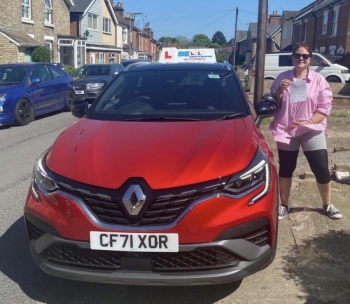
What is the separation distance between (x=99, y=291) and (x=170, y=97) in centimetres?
196

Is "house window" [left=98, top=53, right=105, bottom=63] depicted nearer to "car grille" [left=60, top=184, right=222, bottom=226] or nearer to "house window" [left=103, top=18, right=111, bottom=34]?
"house window" [left=103, top=18, right=111, bottom=34]

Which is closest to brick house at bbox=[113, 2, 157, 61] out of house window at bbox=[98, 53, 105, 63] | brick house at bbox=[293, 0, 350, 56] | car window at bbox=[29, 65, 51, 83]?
house window at bbox=[98, 53, 105, 63]

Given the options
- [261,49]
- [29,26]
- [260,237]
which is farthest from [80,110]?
[29,26]

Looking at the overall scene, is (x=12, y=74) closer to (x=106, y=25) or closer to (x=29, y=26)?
(x=29, y=26)

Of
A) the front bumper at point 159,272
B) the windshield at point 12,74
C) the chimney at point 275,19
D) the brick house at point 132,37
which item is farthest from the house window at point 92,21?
the front bumper at point 159,272

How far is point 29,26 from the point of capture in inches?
1123

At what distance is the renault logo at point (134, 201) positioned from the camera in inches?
108

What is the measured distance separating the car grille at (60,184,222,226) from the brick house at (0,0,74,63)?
24.5 m

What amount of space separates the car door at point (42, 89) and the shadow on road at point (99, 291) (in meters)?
8.66

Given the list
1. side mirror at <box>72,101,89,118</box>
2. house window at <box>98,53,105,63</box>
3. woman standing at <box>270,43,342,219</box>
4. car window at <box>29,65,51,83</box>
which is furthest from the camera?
house window at <box>98,53,105,63</box>

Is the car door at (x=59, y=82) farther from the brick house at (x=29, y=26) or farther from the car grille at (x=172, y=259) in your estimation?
the brick house at (x=29, y=26)

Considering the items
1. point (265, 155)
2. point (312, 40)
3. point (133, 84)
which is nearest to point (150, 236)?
point (265, 155)

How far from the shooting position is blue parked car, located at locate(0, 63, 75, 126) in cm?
1066

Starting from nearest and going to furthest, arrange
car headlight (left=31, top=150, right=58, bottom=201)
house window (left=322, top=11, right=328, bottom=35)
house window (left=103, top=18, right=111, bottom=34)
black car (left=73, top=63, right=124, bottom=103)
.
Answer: car headlight (left=31, top=150, right=58, bottom=201), black car (left=73, top=63, right=124, bottom=103), house window (left=322, top=11, right=328, bottom=35), house window (left=103, top=18, right=111, bottom=34)
